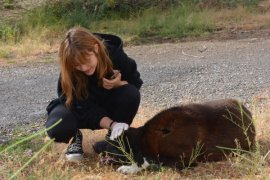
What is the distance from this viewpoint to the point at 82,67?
3430 mm

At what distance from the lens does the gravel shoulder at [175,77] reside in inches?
214

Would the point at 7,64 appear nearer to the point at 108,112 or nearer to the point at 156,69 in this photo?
the point at 156,69

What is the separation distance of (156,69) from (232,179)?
463 centimetres

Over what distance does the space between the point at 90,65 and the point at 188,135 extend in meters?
0.77

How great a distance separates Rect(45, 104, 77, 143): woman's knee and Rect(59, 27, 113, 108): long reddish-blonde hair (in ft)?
0.24

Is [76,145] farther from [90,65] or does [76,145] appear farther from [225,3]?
[225,3]

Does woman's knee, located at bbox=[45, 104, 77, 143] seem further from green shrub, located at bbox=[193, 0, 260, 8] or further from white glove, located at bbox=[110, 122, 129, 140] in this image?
green shrub, located at bbox=[193, 0, 260, 8]

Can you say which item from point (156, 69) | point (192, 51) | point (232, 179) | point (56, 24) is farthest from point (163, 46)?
point (232, 179)

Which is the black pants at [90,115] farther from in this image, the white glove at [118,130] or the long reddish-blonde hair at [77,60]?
the white glove at [118,130]

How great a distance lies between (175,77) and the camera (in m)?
6.81

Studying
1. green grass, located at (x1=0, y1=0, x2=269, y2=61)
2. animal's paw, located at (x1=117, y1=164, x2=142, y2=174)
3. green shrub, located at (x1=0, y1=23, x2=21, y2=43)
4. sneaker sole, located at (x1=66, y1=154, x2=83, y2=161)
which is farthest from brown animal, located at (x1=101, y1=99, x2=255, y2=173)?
green shrub, located at (x1=0, y1=23, x2=21, y2=43)

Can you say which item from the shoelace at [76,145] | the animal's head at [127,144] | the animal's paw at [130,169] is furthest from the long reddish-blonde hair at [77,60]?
the animal's paw at [130,169]

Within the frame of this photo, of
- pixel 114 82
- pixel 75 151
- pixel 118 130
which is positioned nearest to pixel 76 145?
pixel 75 151

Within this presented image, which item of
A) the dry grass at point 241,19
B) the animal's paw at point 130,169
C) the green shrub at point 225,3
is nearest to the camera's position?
the animal's paw at point 130,169
